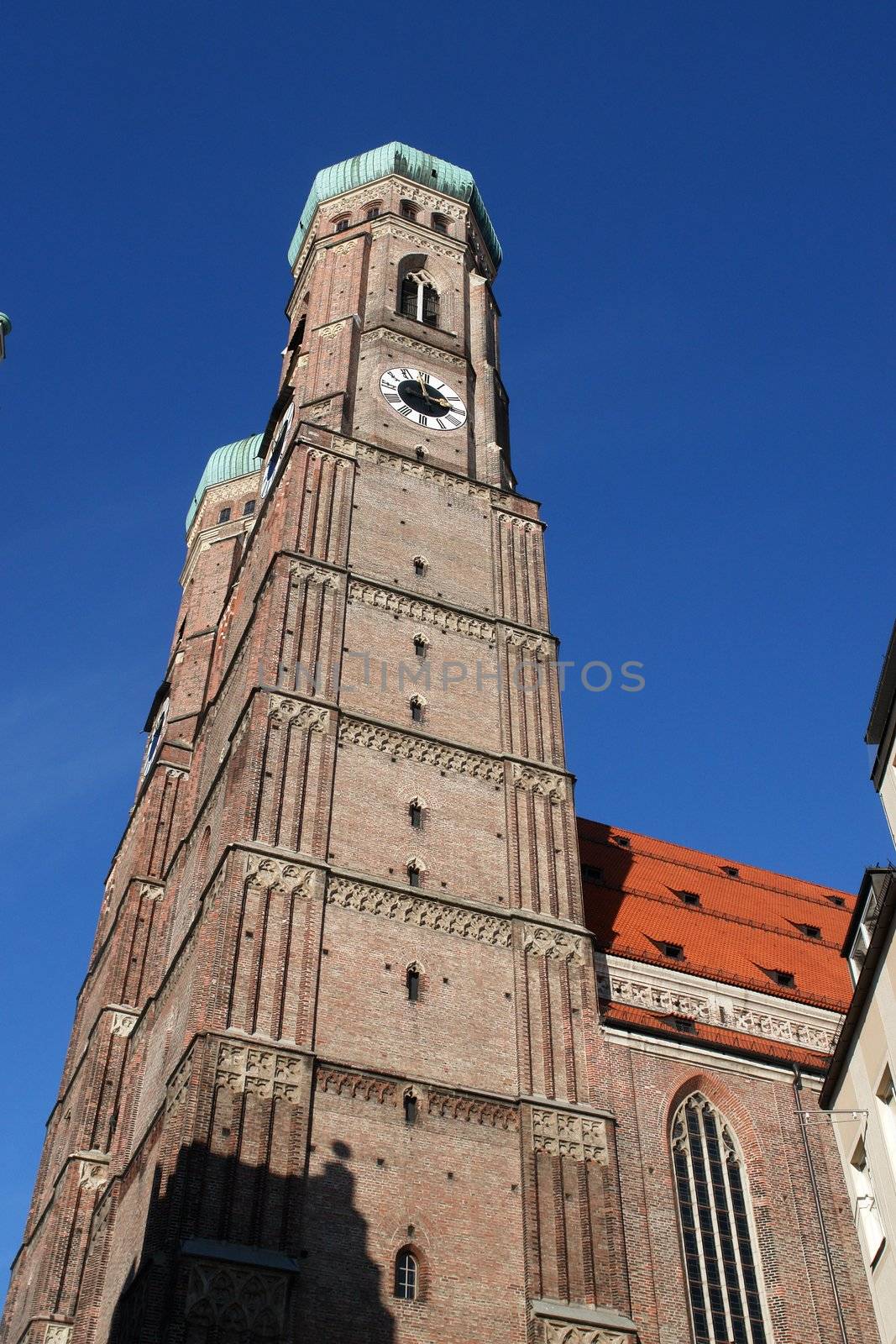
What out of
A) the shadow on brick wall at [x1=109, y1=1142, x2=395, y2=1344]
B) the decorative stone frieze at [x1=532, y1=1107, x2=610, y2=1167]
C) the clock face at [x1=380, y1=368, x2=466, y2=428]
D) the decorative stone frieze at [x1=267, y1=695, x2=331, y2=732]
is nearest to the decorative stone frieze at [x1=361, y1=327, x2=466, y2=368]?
the clock face at [x1=380, y1=368, x2=466, y2=428]

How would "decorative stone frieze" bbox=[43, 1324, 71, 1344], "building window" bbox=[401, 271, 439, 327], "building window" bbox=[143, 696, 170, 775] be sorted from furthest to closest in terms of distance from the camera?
"building window" bbox=[143, 696, 170, 775] → "building window" bbox=[401, 271, 439, 327] → "decorative stone frieze" bbox=[43, 1324, 71, 1344]

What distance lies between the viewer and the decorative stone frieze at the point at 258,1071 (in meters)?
20.7

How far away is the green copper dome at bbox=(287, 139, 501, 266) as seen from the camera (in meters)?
40.8

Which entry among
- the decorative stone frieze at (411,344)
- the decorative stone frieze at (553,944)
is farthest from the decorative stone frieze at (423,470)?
the decorative stone frieze at (553,944)

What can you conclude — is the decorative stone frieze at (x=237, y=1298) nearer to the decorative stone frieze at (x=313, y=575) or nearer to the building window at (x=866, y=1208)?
the building window at (x=866, y=1208)

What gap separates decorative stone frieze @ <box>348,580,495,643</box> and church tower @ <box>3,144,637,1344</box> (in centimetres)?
7

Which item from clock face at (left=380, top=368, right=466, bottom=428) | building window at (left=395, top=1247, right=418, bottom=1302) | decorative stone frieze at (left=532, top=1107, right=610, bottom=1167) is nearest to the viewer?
building window at (left=395, top=1247, right=418, bottom=1302)

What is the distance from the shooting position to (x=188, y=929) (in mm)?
25359

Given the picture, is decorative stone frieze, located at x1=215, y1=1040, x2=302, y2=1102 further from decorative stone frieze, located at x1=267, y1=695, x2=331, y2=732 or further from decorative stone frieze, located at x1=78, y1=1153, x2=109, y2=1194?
decorative stone frieze, located at x1=78, y1=1153, x2=109, y2=1194

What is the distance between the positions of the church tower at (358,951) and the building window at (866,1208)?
12.1 feet

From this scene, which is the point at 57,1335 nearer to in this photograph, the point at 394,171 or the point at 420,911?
the point at 420,911

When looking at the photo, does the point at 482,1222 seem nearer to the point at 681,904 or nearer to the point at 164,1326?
the point at 164,1326

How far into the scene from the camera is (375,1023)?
22.4 metres

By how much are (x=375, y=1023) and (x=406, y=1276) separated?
3641 millimetres
